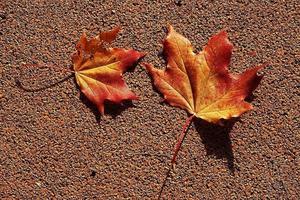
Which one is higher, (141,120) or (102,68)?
(102,68)

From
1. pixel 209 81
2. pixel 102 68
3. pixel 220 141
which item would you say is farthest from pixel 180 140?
pixel 102 68

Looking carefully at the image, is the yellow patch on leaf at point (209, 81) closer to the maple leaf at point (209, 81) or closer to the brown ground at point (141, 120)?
the maple leaf at point (209, 81)

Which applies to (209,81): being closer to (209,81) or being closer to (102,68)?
(209,81)

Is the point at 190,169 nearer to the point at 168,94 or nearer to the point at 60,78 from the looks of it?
the point at 168,94

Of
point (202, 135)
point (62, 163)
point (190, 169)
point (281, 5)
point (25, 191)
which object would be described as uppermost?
point (281, 5)

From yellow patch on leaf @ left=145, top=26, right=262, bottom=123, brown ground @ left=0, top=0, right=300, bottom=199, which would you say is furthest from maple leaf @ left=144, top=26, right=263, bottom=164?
brown ground @ left=0, top=0, right=300, bottom=199

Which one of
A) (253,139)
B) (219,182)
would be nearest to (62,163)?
(219,182)

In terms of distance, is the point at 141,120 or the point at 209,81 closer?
the point at 209,81
